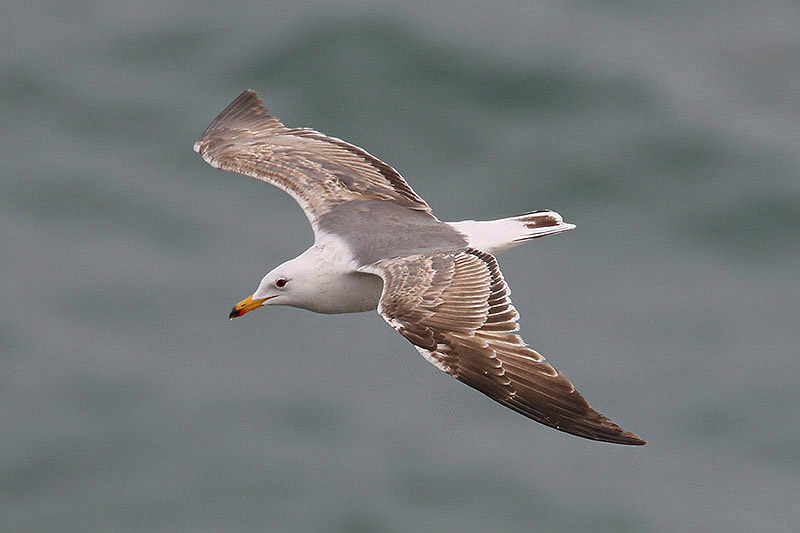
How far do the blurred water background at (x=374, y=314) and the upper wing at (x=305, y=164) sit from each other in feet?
12.6

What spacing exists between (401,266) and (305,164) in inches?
97.8

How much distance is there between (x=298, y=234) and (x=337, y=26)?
3094mm

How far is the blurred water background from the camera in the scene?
643 inches

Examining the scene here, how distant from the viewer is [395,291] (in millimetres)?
10477

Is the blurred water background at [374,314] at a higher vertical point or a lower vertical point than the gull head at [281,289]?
higher

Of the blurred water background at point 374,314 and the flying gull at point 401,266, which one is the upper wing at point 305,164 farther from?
the blurred water background at point 374,314

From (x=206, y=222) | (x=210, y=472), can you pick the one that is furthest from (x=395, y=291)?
(x=206, y=222)

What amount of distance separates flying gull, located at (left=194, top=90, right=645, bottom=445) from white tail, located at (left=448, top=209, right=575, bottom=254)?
0.01 m

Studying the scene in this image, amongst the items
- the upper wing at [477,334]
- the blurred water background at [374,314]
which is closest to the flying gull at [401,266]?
the upper wing at [477,334]

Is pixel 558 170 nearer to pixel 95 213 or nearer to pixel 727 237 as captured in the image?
pixel 727 237

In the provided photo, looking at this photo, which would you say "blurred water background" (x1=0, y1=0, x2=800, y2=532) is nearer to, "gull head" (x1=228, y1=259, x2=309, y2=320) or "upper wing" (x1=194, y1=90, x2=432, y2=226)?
"upper wing" (x1=194, y1=90, x2=432, y2=226)

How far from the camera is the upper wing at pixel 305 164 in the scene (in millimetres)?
12633

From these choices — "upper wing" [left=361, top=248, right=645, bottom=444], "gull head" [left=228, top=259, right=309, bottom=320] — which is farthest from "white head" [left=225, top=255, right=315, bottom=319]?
"upper wing" [left=361, top=248, right=645, bottom=444]

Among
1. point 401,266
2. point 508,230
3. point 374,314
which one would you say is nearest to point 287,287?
point 401,266
